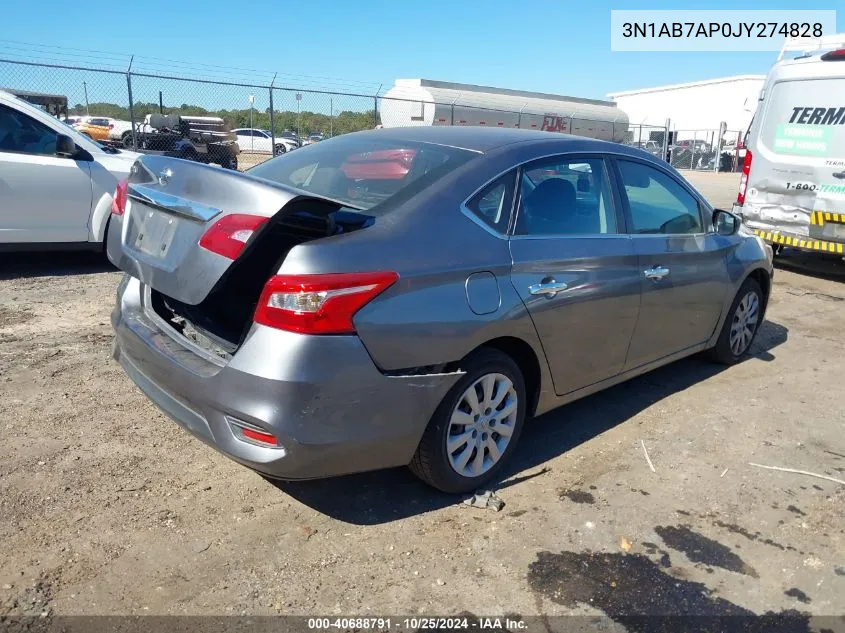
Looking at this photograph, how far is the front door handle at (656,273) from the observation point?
3893mm

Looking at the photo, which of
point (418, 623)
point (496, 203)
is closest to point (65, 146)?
point (496, 203)

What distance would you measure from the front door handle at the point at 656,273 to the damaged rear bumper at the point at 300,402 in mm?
1583

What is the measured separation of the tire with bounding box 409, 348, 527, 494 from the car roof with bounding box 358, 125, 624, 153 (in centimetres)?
108

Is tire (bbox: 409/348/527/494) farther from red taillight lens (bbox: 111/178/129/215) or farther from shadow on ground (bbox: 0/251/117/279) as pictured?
shadow on ground (bbox: 0/251/117/279)

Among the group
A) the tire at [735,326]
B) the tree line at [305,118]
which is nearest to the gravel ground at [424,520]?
the tire at [735,326]

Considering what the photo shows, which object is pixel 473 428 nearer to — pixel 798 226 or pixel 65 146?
pixel 65 146

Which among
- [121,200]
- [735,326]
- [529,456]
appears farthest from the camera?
[735,326]

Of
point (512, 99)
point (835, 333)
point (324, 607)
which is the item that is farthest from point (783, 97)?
point (512, 99)

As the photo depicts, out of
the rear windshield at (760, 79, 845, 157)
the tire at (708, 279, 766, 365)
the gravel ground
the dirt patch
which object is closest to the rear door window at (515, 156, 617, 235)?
the gravel ground

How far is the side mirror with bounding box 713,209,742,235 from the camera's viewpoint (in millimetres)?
4680

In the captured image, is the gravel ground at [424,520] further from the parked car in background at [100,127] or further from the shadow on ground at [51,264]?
the parked car in background at [100,127]

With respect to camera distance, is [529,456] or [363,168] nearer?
[363,168]

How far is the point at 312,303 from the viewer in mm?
2496

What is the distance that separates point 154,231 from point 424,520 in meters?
1.72
